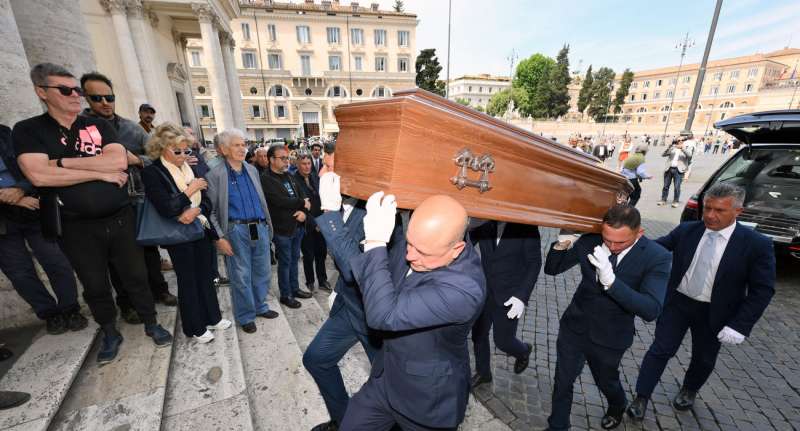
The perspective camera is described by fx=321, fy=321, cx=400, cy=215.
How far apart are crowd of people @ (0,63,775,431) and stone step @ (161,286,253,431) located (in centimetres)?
17

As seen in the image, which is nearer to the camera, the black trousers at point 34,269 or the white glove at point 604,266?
the white glove at point 604,266

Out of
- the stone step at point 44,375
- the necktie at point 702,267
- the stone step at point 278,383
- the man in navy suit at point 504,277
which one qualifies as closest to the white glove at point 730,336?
the necktie at point 702,267

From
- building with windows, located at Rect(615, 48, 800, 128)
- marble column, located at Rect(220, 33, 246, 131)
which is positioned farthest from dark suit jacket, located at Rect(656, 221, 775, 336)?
building with windows, located at Rect(615, 48, 800, 128)

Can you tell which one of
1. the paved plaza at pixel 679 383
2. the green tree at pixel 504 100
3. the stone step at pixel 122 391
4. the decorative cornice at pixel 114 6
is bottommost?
the paved plaza at pixel 679 383

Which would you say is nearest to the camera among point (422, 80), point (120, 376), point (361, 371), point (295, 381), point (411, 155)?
point (411, 155)

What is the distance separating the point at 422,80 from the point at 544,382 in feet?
175

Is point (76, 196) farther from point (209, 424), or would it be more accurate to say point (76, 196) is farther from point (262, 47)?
point (262, 47)

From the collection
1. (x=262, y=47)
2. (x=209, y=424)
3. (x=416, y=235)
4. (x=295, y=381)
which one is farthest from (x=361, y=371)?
(x=262, y=47)

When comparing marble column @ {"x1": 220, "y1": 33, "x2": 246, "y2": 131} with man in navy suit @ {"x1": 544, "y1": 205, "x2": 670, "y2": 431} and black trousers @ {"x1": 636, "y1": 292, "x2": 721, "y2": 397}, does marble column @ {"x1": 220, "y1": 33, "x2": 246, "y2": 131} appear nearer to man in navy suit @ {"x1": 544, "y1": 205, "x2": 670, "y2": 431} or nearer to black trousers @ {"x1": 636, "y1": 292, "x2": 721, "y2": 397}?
man in navy suit @ {"x1": 544, "y1": 205, "x2": 670, "y2": 431}

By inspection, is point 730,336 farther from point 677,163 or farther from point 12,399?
point 677,163

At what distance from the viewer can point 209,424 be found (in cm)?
212

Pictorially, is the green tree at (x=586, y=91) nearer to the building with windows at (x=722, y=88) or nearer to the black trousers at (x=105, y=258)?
the building with windows at (x=722, y=88)

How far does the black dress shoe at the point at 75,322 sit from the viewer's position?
8.67ft

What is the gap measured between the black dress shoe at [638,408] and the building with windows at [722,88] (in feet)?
238
